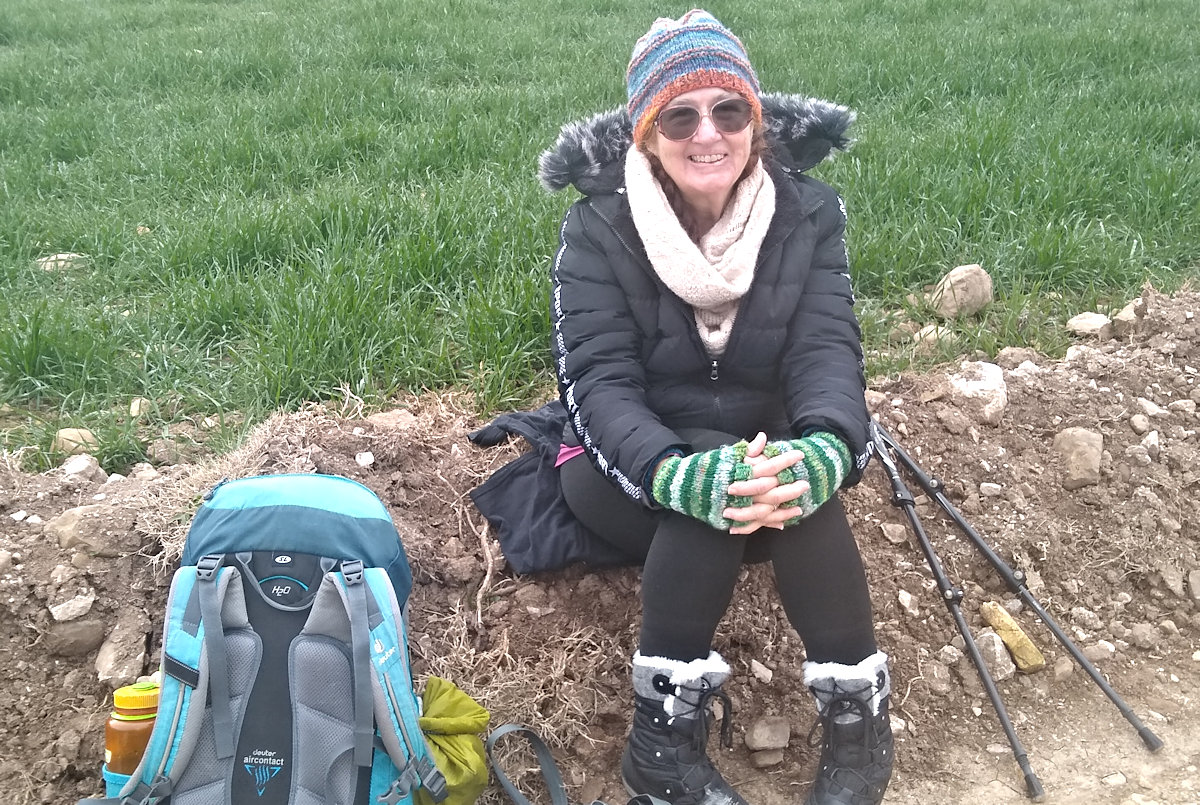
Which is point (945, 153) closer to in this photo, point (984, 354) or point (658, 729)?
point (984, 354)

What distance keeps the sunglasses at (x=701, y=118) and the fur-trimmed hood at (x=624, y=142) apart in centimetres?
26

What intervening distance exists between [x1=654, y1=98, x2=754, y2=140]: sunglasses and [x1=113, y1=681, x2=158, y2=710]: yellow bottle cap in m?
1.74

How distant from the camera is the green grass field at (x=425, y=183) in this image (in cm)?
361

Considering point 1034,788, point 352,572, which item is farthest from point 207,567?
point 1034,788

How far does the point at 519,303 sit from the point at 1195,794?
102 inches

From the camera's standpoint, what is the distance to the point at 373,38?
7500mm

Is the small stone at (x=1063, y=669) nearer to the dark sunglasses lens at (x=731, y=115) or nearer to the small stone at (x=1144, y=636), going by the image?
the small stone at (x=1144, y=636)

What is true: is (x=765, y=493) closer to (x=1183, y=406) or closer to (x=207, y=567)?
(x=207, y=567)

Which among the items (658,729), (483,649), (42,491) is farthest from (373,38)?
(658,729)

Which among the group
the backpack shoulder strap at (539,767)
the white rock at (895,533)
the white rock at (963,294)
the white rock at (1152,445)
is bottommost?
the backpack shoulder strap at (539,767)

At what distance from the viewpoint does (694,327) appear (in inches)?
97.8

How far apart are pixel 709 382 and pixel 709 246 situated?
35cm

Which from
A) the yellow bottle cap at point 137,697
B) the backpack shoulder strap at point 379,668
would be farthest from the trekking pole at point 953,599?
the yellow bottle cap at point 137,697

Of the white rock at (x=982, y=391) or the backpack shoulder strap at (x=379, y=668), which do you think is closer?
the backpack shoulder strap at (x=379, y=668)
